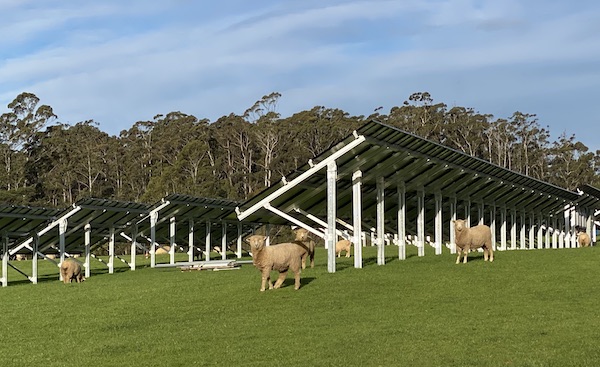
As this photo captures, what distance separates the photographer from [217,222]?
52812 mm

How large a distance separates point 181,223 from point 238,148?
58.9 meters

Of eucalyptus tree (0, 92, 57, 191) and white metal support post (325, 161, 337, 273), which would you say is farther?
eucalyptus tree (0, 92, 57, 191)

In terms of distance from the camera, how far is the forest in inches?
3984

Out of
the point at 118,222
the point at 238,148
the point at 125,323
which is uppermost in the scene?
the point at 238,148

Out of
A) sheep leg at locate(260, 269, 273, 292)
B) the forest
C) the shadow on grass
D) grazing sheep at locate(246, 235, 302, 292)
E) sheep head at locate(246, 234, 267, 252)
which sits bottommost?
the shadow on grass

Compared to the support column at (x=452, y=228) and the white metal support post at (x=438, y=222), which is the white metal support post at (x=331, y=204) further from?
the support column at (x=452, y=228)

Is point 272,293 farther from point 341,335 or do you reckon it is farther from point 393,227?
point 393,227

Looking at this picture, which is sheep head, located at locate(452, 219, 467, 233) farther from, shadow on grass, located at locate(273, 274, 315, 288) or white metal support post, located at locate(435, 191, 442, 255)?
white metal support post, located at locate(435, 191, 442, 255)

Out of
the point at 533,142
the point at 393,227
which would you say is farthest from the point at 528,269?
the point at 533,142

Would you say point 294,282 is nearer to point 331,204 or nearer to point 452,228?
point 331,204

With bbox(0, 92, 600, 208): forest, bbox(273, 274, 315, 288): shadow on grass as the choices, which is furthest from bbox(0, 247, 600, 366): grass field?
bbox(0, 92, 600, 208): forest

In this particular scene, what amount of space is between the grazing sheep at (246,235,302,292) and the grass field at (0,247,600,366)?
0.50 meters

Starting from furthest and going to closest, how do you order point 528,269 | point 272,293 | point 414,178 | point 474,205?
point 474,205, point 414,178, point 528,269, point 272,293

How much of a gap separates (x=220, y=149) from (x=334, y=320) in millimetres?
92439
